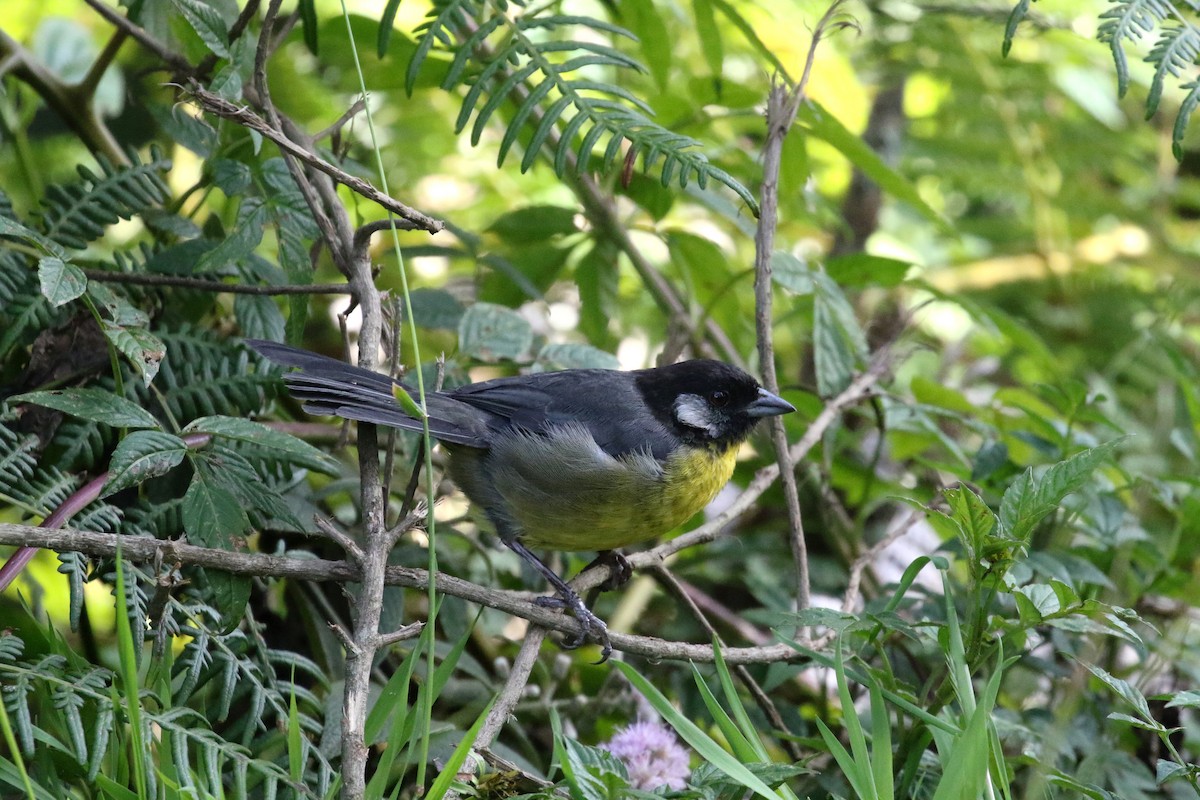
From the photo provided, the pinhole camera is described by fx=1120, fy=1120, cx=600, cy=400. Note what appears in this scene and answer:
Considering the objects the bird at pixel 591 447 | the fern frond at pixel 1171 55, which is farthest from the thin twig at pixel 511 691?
the fern frond at pixel 1171 55

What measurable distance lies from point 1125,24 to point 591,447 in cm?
163

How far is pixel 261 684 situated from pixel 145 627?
0.89ft

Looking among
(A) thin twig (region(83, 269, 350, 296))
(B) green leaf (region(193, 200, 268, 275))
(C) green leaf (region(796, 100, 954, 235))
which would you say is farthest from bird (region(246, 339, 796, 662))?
(C) green leaf (region(796, 100, 954, 235))

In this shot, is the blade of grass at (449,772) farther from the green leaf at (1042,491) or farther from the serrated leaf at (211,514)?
the green leaf at (1042,491)

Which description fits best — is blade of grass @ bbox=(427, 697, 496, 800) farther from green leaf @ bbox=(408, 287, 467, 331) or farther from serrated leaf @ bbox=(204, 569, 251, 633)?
green leaf @ bbox=(408, 287, 467, 331)

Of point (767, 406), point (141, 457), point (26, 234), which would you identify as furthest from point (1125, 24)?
point (26, 234)

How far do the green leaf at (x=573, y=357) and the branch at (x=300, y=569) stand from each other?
894 millimetres

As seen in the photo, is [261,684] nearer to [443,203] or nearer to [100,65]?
[100,65]

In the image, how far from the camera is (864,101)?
5.54 metres

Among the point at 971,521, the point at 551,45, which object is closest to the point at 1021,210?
the point at 551,45

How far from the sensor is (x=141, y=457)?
215cm

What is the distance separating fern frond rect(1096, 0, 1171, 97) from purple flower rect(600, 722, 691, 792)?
1743mm

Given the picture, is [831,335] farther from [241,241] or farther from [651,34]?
[241,241]

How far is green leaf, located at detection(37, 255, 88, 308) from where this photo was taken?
2.17 metres
